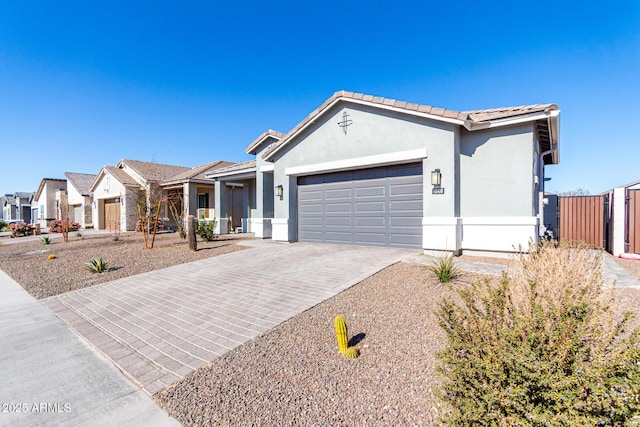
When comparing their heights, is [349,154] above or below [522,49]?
below

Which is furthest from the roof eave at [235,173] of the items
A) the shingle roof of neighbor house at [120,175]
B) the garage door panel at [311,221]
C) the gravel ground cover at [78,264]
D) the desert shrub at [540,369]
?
the desert shrub at [540,369]

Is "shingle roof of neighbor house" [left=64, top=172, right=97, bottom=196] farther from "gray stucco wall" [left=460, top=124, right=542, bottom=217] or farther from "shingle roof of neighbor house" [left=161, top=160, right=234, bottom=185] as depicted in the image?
"gray stucco wall" [left=460, top=124, right=542, bottom=217]

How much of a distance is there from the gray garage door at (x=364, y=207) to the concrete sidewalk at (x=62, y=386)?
8.16 meters

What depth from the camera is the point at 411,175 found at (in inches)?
364

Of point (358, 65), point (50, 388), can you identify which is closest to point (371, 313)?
point (50, 388)

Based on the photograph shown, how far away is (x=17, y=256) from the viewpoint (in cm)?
1093

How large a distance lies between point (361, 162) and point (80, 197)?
31538 mm

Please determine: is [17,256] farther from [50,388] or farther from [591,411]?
[591,411]

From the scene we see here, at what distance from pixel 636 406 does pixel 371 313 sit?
120 inches

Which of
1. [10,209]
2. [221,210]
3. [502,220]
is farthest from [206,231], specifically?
[10,209]

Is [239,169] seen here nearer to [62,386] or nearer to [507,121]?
[507,121]

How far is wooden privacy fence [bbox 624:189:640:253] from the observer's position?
839 centimetres

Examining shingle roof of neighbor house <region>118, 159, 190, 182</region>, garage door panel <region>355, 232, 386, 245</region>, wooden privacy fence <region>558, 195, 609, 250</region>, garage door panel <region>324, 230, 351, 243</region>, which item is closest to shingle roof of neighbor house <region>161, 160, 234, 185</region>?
shingle roof of neighbor house <region>118, 159, 190, 182</region>

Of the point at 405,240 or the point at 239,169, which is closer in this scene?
the point at 405,240
